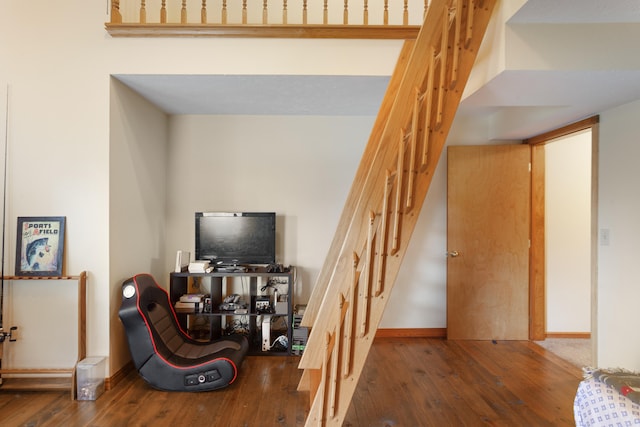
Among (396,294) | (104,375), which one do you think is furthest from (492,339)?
(104,375)

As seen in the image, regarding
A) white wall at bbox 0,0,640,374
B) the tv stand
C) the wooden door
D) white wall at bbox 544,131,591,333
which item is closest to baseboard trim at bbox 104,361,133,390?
white wall at bbox 0,0,640,374

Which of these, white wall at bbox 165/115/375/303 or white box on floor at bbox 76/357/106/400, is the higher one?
white wall at bbox 165/115/375/303

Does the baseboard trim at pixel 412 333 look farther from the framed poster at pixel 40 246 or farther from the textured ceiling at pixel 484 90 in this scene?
the framed poster at pixel 40 246

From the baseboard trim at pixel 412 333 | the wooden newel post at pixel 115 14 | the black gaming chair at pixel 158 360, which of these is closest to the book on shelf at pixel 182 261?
the black gaming chair at pixel 158 360

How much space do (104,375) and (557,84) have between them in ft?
12.1

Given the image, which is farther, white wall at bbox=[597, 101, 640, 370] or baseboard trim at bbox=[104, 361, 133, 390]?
baseboard trim at bbox=[104, 361, 133, 390]

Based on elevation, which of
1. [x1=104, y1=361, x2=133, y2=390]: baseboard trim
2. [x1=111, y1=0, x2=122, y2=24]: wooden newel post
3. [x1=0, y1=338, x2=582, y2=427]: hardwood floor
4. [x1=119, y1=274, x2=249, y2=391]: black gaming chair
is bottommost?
[x1=0, y1=338, x2=582, y2=427]: hardwood floor

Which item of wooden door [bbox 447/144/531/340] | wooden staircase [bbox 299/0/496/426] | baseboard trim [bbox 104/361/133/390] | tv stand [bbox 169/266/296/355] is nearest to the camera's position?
wooden staircase [bbox 299/0/496/426]

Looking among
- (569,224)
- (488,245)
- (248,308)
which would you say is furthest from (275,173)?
(569,224)

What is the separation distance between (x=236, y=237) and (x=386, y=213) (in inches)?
81.0

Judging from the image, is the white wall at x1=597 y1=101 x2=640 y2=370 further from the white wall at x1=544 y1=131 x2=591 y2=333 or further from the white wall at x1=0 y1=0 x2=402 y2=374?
the white wall at x1=0 y1=0 x2=402 y2=374

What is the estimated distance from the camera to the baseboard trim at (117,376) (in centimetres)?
255

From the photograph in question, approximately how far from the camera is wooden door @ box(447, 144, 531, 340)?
350cm

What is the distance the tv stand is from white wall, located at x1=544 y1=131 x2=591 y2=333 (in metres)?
2.80
